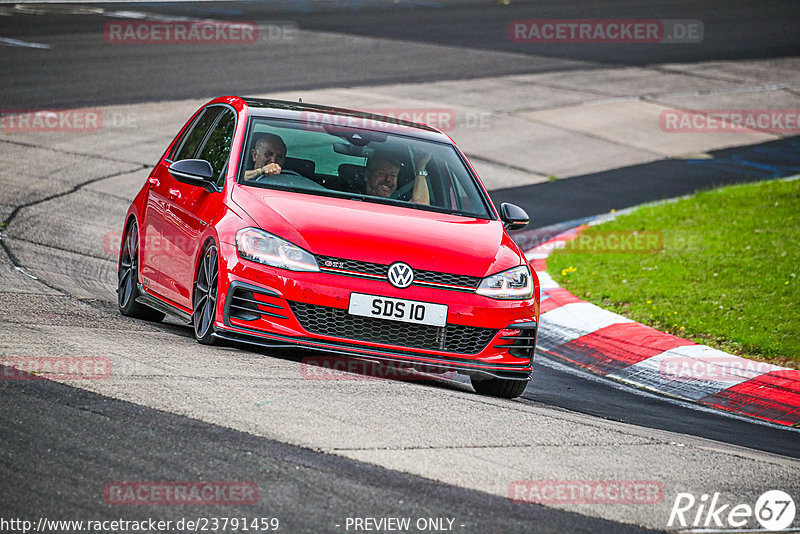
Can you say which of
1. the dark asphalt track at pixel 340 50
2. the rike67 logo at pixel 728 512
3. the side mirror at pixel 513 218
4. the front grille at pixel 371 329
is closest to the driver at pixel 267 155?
the front grille at pixel 371 329

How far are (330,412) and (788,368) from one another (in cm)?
434

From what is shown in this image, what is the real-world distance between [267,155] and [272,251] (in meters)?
1.20

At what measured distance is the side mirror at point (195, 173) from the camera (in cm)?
749

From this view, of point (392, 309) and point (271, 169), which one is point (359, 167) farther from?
point (392, 309)

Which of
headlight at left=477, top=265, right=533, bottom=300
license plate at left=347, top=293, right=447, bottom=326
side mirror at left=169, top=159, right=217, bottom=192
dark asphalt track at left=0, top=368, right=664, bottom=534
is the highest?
side mirror at left=169, top=159, right=217, bottom=192

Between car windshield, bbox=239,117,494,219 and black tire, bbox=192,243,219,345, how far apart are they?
0.64 m

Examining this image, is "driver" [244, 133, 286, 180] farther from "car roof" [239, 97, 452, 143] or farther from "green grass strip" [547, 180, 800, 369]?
"green grass strip" [547, 180, 800, 369]

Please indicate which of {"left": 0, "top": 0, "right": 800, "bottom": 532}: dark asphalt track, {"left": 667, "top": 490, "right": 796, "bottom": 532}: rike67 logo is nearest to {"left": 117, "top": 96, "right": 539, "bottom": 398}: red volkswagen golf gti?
{"left": 0, "top": 0, "right": 800, "bottom": 532}: dark asphalt track

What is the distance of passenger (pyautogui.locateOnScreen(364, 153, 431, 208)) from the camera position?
7.84 meters

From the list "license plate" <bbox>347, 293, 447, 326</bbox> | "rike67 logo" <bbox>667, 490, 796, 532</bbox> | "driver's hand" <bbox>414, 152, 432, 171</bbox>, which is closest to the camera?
"rike67 logo" <bbox>667, 490, 796, 532</bbox>

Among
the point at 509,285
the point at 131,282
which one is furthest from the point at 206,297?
the point at 509,285

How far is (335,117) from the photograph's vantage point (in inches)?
328

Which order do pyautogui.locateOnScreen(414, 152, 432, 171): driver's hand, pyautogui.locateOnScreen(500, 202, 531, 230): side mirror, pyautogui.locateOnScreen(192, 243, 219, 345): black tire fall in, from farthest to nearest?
pyautogui.locateOnScreen(414, 152, 432, 171): driver's hand
pyautogui.locateOnScreen(500, 202, 531, 230): side mirror
pyautogui.locateOnScreen(192, 243, 219, 345): black tire

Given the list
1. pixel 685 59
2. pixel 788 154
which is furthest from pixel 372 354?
pixel 685 59
